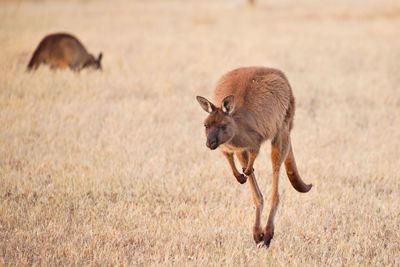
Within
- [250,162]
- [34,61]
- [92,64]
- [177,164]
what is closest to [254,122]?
Result: [250,162]

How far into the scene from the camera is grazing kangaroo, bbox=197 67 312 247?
529cm

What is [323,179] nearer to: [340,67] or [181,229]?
[181,229]

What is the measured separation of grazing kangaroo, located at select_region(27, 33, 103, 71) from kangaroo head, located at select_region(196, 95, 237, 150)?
8412 mm

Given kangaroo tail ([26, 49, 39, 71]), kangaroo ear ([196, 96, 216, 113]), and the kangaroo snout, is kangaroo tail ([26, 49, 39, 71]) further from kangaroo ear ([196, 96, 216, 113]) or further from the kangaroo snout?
the kangaroo snout

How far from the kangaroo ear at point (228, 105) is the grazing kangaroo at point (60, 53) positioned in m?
8.43

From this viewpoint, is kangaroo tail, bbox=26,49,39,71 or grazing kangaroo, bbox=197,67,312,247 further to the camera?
kangaroo tail, bbox=26,49,39,71

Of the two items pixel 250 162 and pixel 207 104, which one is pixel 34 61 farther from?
pixel 250 162

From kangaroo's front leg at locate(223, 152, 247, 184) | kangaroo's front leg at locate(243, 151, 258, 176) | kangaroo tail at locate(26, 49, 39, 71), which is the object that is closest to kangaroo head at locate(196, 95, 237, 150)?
kangaroo's front leg at locate(243, 151, 258, 176)

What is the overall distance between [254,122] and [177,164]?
2794 millimetres

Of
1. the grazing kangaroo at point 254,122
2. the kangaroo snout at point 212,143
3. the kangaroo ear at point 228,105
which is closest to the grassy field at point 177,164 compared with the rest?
the grazing kangaroo at point 254,122

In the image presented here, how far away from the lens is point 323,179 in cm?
771

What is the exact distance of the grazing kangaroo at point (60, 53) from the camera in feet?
43.1

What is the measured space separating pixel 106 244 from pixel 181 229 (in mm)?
766

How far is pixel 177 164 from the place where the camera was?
27.0 ft
